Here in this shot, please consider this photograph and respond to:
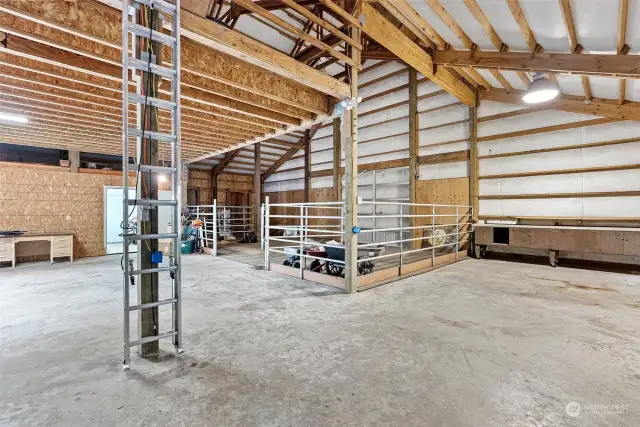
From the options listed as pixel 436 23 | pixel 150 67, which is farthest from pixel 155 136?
pixel 436 23

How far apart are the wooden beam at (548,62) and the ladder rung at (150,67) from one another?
481 centimetres

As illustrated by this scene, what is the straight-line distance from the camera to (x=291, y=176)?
39.5 feet

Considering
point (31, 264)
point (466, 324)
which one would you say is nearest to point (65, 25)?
point (466, 324)

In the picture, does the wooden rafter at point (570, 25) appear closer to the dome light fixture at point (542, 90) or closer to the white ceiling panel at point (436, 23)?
the dome light fixture at point (542, 90)

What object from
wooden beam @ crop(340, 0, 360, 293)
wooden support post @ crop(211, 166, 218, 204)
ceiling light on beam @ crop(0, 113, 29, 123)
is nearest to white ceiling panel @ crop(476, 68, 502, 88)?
wooden beam @ crop(340, 0, 360, 293)

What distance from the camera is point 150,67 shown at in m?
2.10

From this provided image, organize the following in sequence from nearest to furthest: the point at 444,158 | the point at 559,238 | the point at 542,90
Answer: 1. the point at 542,90
2. the point at 559,238
3. the point at 444,158

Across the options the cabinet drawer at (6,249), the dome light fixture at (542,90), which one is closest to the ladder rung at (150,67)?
the dome light fixture at (542,90)

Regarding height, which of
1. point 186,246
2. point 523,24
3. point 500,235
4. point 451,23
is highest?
point 451,23

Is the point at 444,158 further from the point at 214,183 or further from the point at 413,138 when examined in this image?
the point at 214,183

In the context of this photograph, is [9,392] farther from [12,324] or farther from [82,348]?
[12,324]

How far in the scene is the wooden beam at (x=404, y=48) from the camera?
13.1ft

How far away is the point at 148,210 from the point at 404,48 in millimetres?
4601

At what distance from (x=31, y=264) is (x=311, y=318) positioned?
6.84 m
